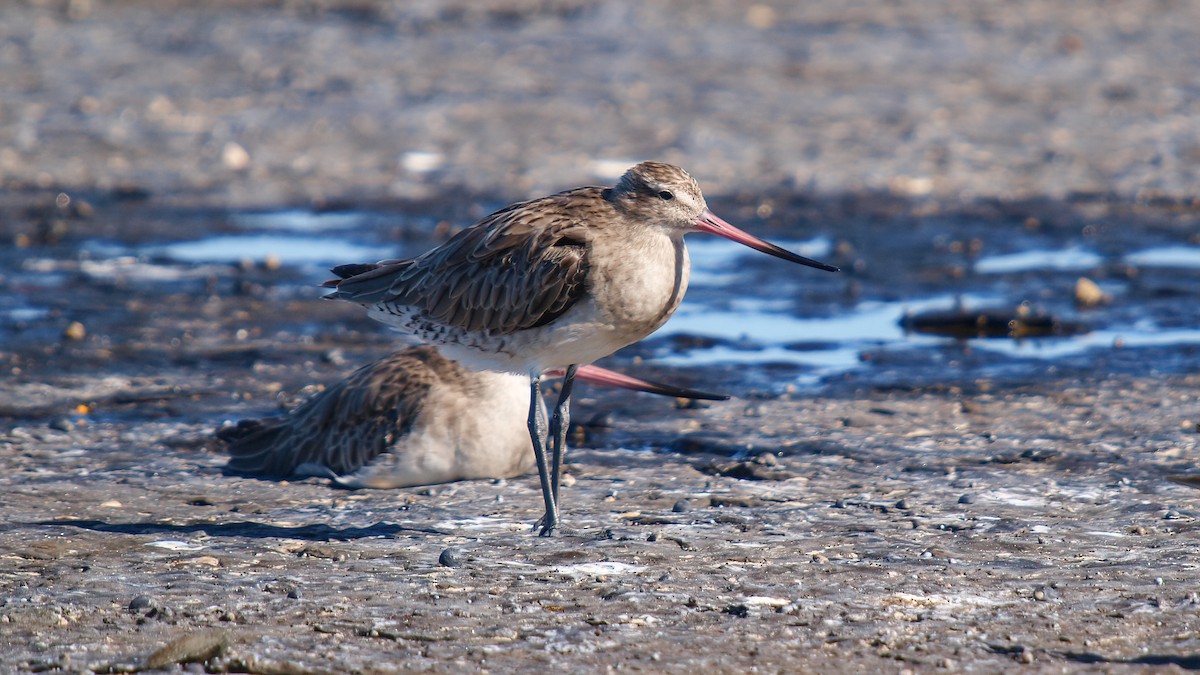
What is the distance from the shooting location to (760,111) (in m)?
14.2

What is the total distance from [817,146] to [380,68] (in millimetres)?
5075

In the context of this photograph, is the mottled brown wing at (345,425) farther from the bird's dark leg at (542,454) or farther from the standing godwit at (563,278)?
the bird's dark leg at (542,454)

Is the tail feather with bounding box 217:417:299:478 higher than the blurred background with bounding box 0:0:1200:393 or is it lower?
lower

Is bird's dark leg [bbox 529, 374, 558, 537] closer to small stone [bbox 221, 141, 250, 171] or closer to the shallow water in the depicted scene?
the shallow water

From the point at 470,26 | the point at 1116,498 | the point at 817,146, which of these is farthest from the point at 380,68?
the point at 1116,498

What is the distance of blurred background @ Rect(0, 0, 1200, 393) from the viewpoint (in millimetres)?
9016

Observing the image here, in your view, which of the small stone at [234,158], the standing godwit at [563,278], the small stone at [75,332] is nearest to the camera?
the standing godwit at [563,278]

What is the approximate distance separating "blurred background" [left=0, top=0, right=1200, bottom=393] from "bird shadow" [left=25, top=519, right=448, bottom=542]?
2564 mm

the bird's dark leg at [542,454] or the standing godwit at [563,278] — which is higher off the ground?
the standing godwit at [563,278]

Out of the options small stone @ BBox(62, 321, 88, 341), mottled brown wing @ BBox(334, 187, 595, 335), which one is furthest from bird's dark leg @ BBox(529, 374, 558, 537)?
small stone @ BBox(62, 321, 88, 341)

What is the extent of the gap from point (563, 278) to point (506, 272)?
0.32 meters

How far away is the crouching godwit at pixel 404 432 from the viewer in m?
6.60

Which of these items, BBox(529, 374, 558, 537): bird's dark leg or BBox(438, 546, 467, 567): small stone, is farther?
BBox(529, 374, 558, 537): bird's dark leg

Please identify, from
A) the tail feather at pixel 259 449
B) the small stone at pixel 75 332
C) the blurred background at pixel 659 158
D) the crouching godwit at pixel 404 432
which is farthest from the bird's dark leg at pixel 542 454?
the small stone at pixel 75 332
